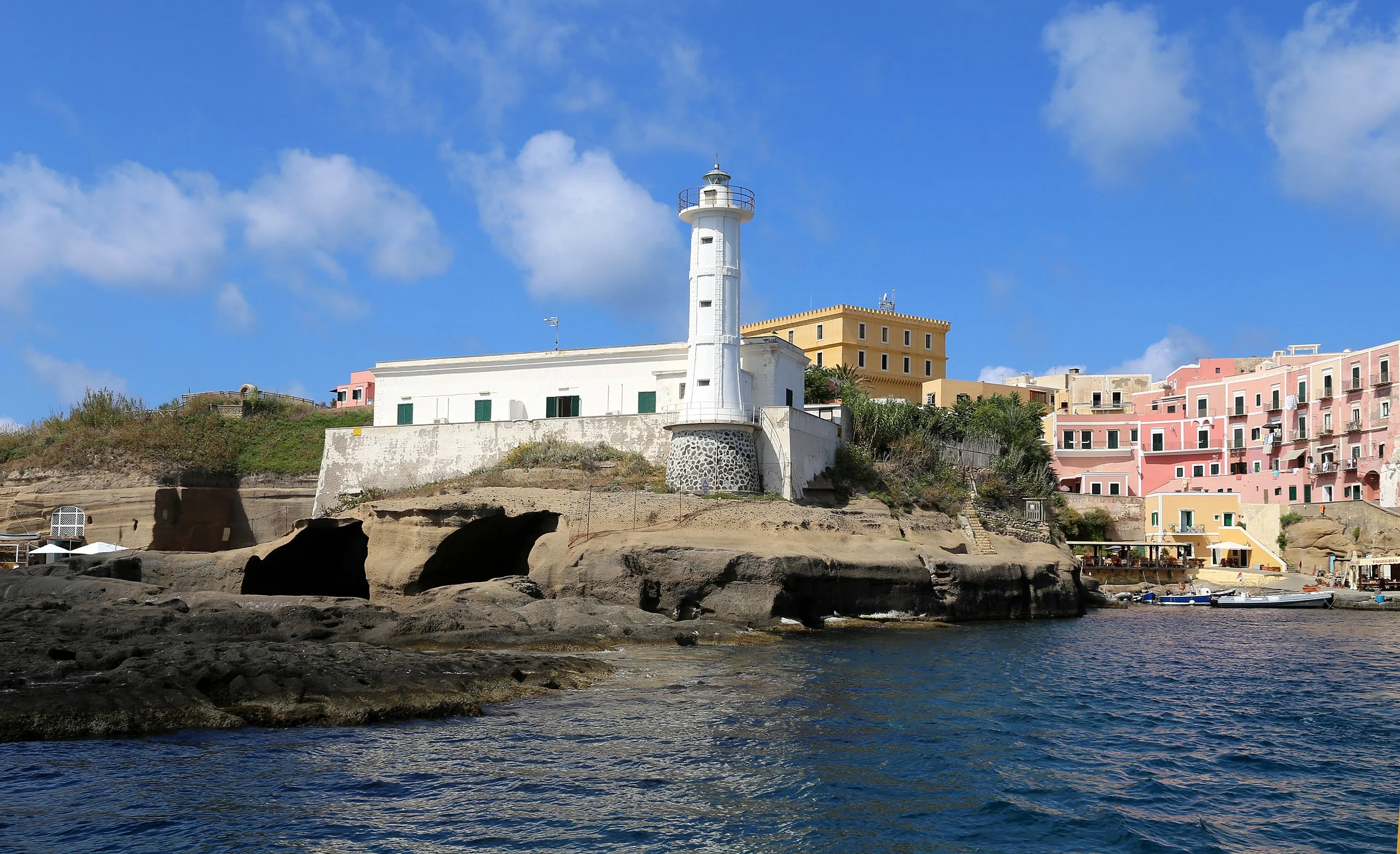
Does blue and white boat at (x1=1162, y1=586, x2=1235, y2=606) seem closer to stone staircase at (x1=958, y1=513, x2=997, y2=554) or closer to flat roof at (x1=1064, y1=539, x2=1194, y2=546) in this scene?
flat roof at (x1=1064, y1=539, x2=1194, y2=546)

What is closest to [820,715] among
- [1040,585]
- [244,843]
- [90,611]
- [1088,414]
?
[244,843]

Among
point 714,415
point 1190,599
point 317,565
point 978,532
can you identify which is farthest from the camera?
point 1190,599

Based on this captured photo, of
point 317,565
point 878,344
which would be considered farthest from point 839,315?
point 317,565

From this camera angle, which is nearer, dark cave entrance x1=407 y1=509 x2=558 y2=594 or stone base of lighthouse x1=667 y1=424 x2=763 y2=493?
dark cave entrance x1=407 y1=509 x2=558 y2=594

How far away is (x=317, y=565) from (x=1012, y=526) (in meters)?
25.0

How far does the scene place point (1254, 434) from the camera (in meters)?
59.0

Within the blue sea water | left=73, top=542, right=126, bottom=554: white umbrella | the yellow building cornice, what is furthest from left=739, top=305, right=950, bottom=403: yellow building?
the blue sea water

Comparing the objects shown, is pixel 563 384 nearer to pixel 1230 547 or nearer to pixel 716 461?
pixel 716 461

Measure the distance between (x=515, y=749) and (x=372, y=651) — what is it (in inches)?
230

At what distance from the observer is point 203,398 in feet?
176

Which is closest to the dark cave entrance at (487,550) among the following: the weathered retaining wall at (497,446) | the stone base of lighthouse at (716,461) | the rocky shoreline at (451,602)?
the rocky shoreline at (451,602)

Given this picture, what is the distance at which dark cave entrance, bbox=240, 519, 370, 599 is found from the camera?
34.8 m

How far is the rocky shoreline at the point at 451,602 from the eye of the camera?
16.4 m

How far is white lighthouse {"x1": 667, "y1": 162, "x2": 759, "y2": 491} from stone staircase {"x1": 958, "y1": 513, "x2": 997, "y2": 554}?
760 cm
